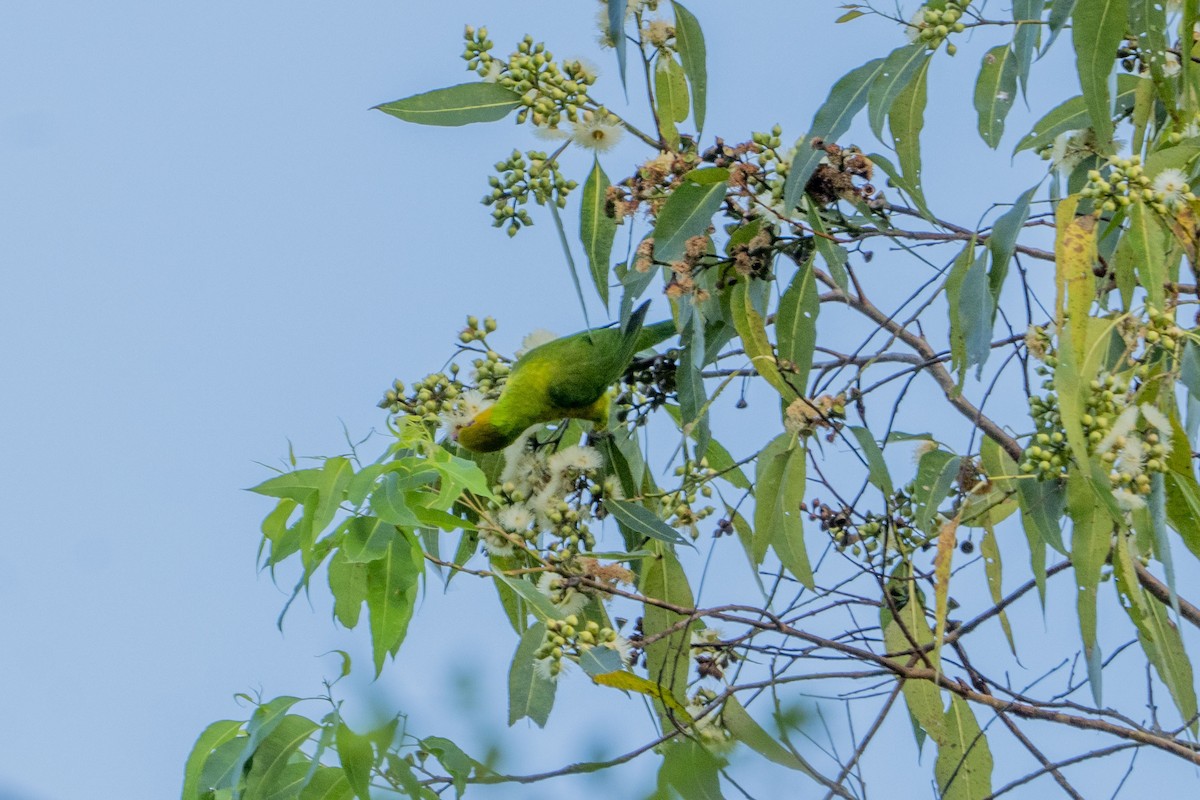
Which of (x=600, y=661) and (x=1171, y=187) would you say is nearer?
(x=1171, y=187)

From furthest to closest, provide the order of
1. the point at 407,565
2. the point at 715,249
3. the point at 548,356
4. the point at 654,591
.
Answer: the point at 548,356 → the point at 654,591 → the point at 715,249 → the point at 407,565

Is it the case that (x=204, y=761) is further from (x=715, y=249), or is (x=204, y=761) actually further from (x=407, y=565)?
(x=715, y=249)

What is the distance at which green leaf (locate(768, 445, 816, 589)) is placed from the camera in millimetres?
2779

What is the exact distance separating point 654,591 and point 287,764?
1.18 meters

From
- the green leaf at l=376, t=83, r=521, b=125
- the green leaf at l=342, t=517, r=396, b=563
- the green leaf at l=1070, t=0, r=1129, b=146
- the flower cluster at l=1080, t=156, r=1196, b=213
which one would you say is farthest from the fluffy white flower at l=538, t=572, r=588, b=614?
the green leaf at l=1070, t=0, r=1129, b=146

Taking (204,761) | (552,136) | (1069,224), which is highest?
(552,136)

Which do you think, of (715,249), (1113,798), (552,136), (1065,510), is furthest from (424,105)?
(1113,798)

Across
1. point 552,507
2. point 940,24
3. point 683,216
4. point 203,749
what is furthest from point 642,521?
point 940,24

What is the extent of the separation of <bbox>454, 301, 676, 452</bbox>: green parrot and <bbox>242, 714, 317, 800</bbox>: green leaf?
1.29 metres

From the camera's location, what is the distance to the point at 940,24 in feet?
9.02

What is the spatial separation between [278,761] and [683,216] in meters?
1.35

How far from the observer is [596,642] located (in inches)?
102

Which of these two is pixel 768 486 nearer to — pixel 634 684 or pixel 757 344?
pixel 757 344

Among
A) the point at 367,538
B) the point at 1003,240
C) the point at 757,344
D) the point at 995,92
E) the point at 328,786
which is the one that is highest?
the point at 995,92
